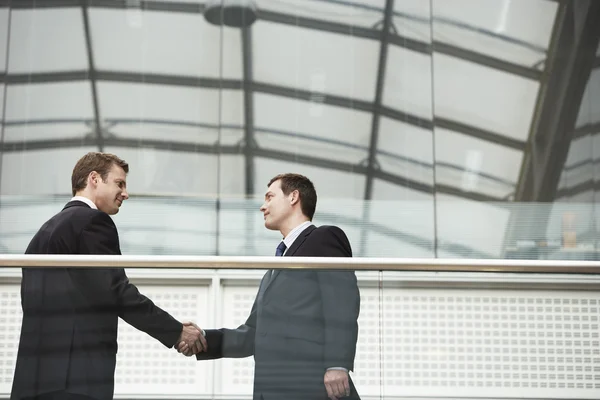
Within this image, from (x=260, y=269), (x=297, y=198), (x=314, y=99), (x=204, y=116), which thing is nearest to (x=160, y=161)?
(x=204, y=116)

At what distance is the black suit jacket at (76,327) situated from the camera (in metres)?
5.07

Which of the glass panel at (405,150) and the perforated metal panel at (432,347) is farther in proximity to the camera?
the glass panel at (405,150)

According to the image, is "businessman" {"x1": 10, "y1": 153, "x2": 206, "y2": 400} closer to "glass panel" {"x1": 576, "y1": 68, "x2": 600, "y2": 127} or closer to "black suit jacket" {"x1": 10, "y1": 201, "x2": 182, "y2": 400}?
"black suit jacket" {"x1": 10, "y1": 201, "x2": 182, "y2": 400}

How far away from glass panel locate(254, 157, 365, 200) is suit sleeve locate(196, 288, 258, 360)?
16.7 feet

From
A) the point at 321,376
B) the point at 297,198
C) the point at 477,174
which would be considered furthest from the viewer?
the point at 477,174

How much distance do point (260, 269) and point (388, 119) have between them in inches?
213

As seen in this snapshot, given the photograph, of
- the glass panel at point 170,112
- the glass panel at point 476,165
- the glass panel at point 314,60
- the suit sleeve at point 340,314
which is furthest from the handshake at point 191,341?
the glass panel at point 314,60

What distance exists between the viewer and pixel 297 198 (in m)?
5.84

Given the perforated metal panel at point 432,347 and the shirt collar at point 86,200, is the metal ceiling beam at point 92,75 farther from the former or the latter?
the perforated metal panel at point 432,347

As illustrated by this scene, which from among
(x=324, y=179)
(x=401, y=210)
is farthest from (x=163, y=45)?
(x=401, y=210)

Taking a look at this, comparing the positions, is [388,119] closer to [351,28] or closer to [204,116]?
[351,28]

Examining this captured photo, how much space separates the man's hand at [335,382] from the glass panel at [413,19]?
6058 millimetres

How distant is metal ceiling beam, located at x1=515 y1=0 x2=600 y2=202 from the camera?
33.7 feet

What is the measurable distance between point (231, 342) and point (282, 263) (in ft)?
1.52
